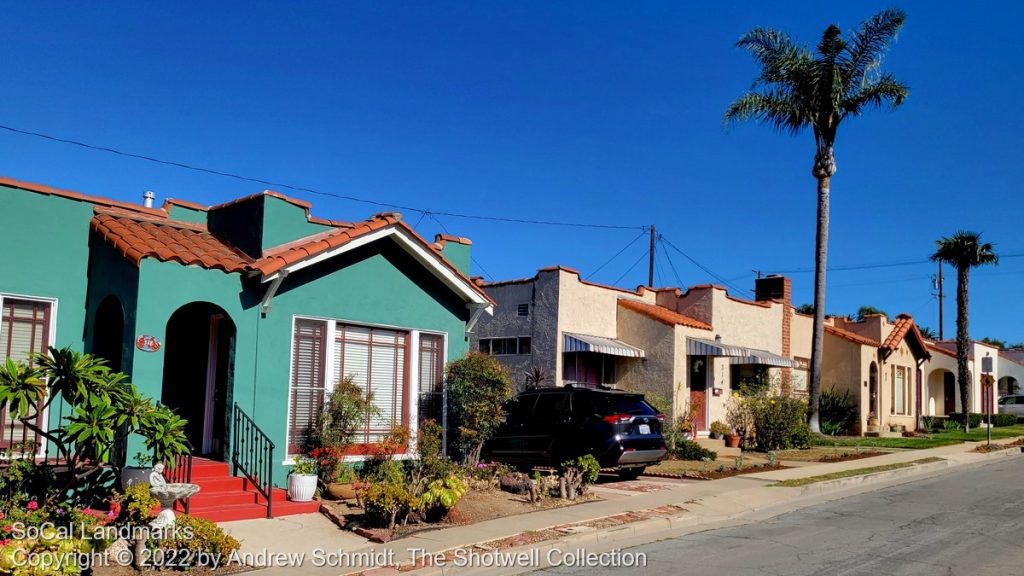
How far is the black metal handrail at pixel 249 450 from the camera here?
37.8ft

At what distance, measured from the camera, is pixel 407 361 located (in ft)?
45.5

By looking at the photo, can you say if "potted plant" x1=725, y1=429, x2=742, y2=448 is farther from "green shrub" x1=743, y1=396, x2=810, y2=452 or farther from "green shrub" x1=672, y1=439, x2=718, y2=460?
"green shrub" x1=672, y1=439, x2=718, y2=460

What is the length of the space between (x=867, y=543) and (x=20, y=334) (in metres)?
10.9

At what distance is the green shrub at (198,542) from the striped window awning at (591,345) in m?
13.2

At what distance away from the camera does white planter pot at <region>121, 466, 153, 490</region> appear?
991 cm

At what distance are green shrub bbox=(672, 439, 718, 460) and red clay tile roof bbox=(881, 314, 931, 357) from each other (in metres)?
15.2

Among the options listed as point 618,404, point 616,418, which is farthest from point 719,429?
point 616,418

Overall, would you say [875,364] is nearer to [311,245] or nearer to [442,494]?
[442,494]

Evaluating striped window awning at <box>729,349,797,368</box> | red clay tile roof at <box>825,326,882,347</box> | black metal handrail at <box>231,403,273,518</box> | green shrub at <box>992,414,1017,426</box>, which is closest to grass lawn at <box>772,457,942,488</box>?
striped window awning at <box>729,349,797,368</box>

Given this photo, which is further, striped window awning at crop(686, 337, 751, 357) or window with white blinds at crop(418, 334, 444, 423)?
striped window awning at crop(686, 337, 751, 357)

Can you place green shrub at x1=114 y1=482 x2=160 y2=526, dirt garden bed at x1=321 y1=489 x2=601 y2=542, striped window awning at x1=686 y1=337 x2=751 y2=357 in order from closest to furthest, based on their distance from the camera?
green shrub at x1=114 y1=482 x2=160 y2=526, dirt garden bed at x1=321 y1=489 x2=601 y2=542, striped window awning at x1=686 y1=337 x2=751 y2=357

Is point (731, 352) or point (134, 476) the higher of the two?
point (731, 352)

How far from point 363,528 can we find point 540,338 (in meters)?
11.7

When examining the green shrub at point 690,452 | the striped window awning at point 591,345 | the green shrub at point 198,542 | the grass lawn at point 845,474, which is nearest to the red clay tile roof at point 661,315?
the striped window awning at point 591,345
